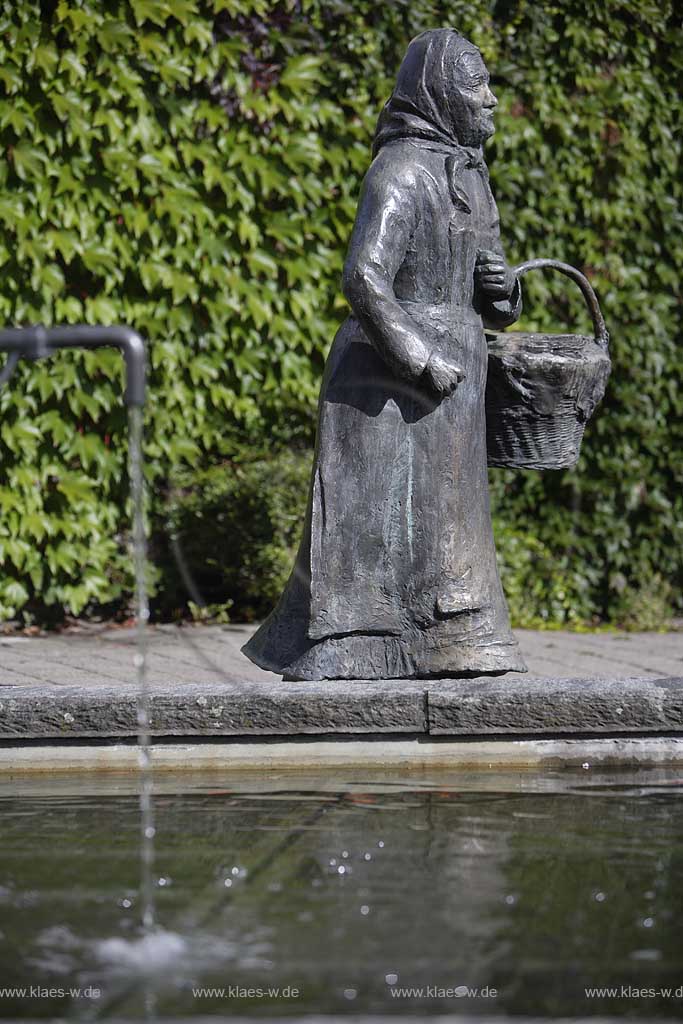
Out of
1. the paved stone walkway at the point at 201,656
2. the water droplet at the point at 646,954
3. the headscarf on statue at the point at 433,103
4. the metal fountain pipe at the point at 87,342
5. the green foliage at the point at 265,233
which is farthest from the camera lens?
the green foliage at the point at 265,233

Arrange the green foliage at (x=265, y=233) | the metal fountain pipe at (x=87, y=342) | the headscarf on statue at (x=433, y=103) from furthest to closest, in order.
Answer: the green foliage at (x=265, y=233)
the headscarf on statue at (x=433, y=103)
the metal fountain pipe at (x=87, y=342)

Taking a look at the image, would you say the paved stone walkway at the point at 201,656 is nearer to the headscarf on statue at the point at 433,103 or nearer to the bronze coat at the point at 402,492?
the bronze coat at the point at 402,492

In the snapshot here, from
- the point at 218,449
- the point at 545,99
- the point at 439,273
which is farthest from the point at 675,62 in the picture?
the point at 439,273

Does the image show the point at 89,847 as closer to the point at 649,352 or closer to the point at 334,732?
the point at 334,732

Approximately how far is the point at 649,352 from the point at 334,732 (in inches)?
181

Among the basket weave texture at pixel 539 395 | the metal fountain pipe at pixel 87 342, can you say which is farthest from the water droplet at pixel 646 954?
the basket weave texture at pixel 539 395

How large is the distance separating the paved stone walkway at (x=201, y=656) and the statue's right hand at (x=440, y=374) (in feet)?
5.26

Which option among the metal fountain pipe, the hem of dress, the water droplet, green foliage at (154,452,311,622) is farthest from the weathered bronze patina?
green foliage at (154,452,311,622)

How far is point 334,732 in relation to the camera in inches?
149

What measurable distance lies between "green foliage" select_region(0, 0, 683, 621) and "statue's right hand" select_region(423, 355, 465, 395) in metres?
3.13

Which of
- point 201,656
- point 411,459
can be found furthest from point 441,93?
point 201,656

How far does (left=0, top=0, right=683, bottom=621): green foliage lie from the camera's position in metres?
6.81

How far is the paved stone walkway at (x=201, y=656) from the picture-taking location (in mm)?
5520

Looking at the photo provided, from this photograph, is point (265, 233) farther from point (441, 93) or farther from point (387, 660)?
point (387, 660)
